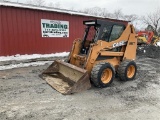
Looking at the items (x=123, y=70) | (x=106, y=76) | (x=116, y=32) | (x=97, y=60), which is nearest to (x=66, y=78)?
(x=97, y=60)

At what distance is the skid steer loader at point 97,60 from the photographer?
6213mm

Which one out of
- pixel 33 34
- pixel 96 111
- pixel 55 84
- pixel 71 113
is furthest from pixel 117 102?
pixel 33 34

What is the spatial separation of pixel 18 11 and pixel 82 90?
627 centimetres

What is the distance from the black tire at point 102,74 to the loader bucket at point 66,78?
0.33m

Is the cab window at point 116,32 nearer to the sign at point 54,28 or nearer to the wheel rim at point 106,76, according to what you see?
the wheel rim at point 106,76

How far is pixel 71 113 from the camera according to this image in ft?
15.3

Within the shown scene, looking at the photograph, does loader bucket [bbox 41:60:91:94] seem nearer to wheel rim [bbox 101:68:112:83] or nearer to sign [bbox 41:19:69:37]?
wheel rim [bbox 101:68:112:83]

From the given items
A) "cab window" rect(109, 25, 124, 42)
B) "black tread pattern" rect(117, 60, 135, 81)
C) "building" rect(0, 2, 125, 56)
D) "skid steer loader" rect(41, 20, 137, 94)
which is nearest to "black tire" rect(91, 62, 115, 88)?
"skid steer loader" rect(41, 20, 137, 94)

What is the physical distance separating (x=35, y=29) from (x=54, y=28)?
4.15ft

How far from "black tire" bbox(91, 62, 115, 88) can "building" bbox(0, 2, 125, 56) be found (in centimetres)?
558

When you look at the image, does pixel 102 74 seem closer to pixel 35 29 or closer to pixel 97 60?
pixel 97 60

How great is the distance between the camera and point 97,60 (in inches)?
265

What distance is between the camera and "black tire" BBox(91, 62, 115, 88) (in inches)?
243

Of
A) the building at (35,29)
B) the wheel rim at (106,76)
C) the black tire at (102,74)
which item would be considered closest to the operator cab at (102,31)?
the black tire at (102,74)
